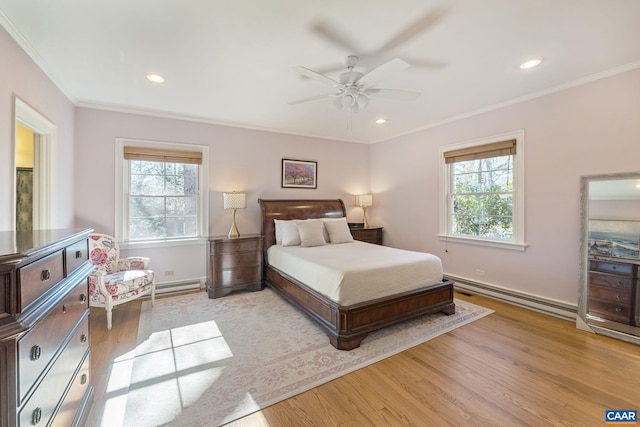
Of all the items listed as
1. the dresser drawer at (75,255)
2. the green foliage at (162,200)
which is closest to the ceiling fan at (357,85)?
the dresser drawer at (75,255)

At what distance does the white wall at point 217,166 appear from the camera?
3693 mm

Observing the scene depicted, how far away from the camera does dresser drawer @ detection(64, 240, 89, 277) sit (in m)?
1.44

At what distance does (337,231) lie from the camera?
15.0 ft

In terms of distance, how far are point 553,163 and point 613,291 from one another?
151cm

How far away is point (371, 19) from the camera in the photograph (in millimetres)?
2012

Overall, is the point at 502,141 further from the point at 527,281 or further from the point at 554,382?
the point at 554,382

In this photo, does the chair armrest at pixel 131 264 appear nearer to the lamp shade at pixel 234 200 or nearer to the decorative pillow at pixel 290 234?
the lamp shade at pixel 234 200

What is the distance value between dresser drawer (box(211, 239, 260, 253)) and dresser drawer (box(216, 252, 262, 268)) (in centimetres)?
6

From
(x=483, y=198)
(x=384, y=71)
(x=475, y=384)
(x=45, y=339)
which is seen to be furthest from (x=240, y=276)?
(x=483, y=198)

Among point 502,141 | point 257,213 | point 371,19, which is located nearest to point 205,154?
point 257,213

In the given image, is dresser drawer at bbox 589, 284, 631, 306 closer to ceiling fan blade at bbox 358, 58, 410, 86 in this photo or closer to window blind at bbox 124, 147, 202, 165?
ceiling fan blade at bbox 358, 58, 410, 86

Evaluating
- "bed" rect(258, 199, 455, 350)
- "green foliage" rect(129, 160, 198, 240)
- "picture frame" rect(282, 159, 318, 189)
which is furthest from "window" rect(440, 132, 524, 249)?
"green foliage" rect(129, 160, 198, 240)

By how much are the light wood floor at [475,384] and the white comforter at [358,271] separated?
606mm

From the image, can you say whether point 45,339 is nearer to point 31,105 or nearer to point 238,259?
point 31,105
